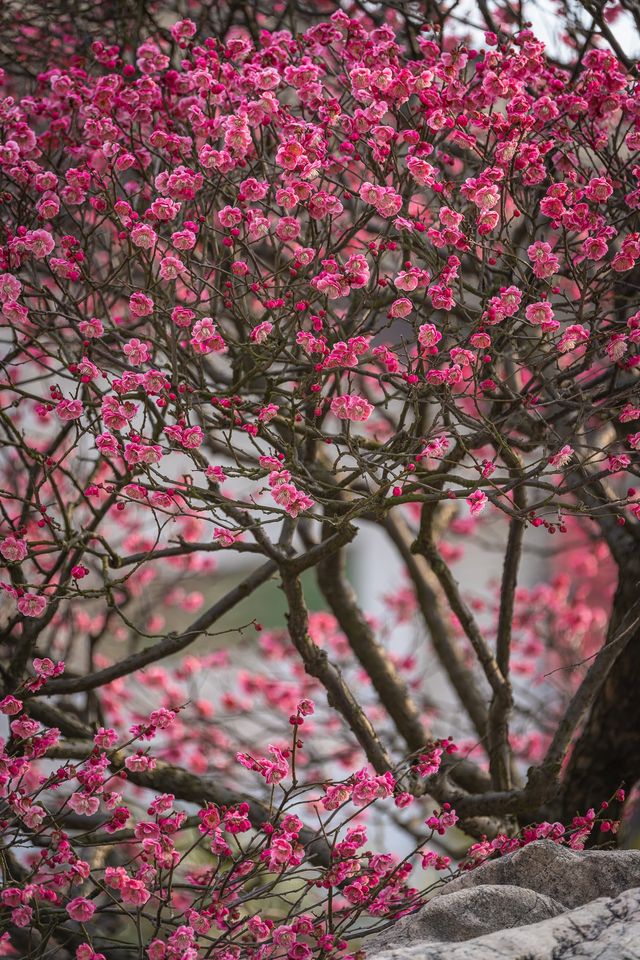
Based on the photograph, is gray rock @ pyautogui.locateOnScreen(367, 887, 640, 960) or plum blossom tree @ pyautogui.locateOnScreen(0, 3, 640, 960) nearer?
gray rock @ pyautogui.locateOnScreen(367, 887, 640, 960)

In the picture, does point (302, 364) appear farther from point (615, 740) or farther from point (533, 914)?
point (615, 740)

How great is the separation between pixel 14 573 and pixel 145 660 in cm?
50

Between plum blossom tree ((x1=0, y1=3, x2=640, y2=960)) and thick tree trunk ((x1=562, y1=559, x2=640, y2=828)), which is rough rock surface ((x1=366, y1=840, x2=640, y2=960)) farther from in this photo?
thick tree trunk ((x1=562, y1=559, x2=640, y2=828))

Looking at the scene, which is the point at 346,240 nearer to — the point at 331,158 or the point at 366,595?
the point at 331,158

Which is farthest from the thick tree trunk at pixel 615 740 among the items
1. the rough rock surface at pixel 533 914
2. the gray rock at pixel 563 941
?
the gray rock at pixel 563 941

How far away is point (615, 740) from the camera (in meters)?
4.08

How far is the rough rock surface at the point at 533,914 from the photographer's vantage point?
2.15 metres

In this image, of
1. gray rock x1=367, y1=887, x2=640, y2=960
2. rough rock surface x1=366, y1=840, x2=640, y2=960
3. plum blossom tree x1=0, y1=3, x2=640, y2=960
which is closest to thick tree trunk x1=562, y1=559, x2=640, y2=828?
plum blossom tree x1=0, y1=3, x2=640, y2=960

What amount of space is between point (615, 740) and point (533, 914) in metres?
1.80

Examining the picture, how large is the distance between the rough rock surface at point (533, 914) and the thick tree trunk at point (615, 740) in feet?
5.05

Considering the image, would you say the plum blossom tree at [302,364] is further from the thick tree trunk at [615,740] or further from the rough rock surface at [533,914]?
the rough rock surface at [533,914]

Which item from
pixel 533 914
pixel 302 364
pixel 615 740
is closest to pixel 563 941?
pixel 533 914

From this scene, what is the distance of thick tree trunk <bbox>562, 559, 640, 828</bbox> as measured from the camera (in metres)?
4.04

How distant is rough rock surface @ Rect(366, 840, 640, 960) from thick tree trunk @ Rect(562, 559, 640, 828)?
5.05 feet
